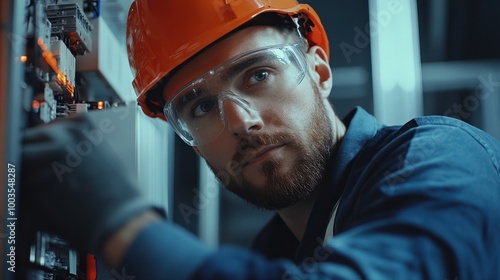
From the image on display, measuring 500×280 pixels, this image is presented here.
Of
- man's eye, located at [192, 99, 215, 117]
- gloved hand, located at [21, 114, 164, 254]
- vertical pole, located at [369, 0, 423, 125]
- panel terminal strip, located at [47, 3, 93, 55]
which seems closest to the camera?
gloved hand, located at [21, 114, 164, 254]

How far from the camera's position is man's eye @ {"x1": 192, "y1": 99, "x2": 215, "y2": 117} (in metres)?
1.30

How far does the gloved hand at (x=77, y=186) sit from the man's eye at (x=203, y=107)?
1.55 ft

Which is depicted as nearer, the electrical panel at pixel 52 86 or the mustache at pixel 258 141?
the electrical panel at pixel 52 86

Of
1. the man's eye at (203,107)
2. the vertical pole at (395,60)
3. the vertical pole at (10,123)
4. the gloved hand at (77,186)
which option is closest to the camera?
the gloved hand at (77,186)

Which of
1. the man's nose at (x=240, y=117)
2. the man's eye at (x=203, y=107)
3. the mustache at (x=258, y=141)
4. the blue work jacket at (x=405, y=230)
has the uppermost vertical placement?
the man's eye at (x=203, y=107)

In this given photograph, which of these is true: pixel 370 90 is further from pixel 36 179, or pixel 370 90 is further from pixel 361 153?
pixel 36 179

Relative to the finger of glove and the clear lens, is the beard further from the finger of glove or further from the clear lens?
the finger of glove

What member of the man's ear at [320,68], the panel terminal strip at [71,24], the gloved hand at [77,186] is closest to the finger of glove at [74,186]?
the gloved hand at [77,186]

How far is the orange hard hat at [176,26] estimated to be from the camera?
1306mm

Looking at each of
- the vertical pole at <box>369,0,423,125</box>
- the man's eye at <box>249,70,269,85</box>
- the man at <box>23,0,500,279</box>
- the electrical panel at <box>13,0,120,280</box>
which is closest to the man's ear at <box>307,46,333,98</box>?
the man at <box>23,0,500,279</box>

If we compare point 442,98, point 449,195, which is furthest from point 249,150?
point 442,98

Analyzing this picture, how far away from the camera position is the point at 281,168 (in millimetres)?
1257

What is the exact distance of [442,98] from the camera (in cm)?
303

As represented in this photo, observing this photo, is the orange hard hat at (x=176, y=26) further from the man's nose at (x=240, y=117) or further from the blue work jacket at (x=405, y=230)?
the blue work jacket at (x=405, y=230)
